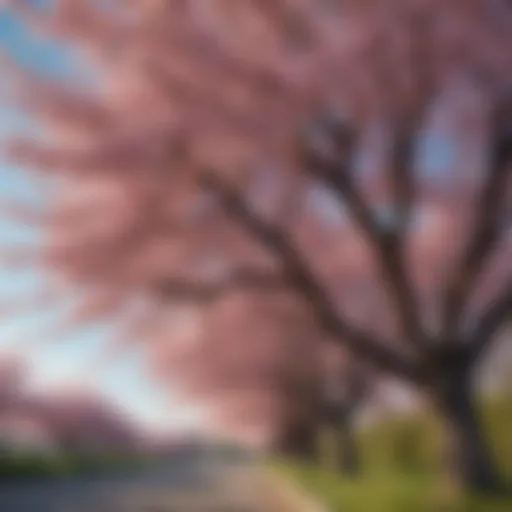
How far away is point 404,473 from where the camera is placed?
1513 millimetres

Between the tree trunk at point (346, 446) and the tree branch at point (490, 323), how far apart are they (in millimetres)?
261

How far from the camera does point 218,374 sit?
4.94ft

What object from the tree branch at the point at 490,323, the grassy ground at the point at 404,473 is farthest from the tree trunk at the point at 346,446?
the tree branch at the point at 490,323

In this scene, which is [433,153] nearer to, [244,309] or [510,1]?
[510,1]

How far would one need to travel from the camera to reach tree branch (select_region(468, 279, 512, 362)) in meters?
1.49

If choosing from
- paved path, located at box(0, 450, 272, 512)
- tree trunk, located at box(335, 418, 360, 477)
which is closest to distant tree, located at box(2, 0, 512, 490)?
tree trunk, located at box(335, 418, 360, 477)

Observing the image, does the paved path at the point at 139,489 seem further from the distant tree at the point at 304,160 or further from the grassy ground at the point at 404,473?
the distant tree at the point at 304,160

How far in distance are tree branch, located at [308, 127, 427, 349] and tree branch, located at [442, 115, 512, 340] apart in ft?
0.21

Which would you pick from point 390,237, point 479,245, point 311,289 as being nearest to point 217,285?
point 311,289

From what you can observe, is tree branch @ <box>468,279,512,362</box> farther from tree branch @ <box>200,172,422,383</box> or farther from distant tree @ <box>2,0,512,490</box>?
tree branch @ <box>200,172,422,383</box>

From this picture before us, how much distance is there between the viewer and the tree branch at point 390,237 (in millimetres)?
1468

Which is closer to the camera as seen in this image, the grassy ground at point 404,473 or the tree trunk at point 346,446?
the grassy ground at point 404,473

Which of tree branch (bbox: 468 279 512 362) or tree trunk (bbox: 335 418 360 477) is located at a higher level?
tree branch (bbox: 468 279 512 362)

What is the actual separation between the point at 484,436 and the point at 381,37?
70 cm
